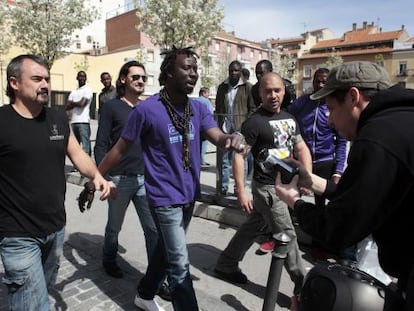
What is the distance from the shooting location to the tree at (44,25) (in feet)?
44.7

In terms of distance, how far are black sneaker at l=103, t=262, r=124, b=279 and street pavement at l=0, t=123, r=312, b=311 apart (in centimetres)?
5

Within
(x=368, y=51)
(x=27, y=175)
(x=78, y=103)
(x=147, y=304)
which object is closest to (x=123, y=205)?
(x=147, y=304)

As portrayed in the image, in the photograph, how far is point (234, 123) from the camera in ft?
19.6

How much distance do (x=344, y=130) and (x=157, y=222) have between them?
5.25ft

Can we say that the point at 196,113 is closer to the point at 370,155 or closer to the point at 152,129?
the point at 152,129

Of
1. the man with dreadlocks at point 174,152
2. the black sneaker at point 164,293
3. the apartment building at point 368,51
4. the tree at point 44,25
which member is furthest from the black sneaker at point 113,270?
the apartment building at point 368,51

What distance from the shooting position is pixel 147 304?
128 inches

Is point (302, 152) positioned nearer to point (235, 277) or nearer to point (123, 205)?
point (235, 277)

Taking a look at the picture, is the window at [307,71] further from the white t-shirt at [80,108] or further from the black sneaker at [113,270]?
the black sneaker at [113,270]

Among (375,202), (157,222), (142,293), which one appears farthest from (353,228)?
(142,293)

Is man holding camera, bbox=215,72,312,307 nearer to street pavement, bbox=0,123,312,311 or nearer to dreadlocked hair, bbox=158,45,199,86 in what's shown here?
street pavement, bbox=0,123,312,311

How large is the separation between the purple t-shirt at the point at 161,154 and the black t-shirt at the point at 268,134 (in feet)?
2.53

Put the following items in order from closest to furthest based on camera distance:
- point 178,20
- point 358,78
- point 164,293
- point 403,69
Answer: point 358,78
point 164,293
point 178,20
point 403,69

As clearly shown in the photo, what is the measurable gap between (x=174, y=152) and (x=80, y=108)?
18.7ft
